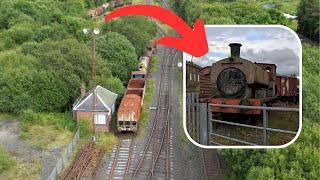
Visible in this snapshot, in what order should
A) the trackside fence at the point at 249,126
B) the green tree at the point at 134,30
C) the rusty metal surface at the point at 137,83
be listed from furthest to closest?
the green tree at the point at 134,30 < the rusty metal surface at the point at 137,83 < the trackside fence at the point at 249,126

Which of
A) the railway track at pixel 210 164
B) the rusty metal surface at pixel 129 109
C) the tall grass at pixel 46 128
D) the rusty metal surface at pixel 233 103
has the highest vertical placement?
the rusty metal surface at pixel 233 103

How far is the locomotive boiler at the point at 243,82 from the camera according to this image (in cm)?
452

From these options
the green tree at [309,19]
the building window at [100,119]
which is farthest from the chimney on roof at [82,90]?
the green tree at [309,19]

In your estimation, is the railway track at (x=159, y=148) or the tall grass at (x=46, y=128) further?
the tall grass at (x=46, y=128)

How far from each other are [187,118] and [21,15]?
44.0 metres

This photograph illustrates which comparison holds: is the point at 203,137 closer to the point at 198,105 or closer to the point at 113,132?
the point at 198,105

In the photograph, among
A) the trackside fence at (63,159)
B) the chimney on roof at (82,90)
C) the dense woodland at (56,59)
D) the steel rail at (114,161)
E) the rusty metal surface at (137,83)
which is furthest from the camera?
the rusty metal surface at (137,83)

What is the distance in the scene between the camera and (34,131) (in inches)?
912

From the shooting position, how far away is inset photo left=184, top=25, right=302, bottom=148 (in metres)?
4.27

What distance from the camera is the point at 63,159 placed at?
2002 cm

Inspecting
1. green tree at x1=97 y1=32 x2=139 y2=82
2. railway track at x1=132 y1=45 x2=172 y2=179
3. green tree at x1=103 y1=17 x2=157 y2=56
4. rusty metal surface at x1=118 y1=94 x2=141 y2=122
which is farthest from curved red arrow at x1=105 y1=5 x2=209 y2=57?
green tree at x1=103 y1=17 x2=157 y2=56

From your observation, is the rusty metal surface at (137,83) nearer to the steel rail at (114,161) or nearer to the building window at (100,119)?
the building window at (100,119)

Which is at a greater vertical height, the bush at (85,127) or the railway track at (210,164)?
the bush at (85,127)

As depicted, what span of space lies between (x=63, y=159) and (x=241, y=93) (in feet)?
52.7
